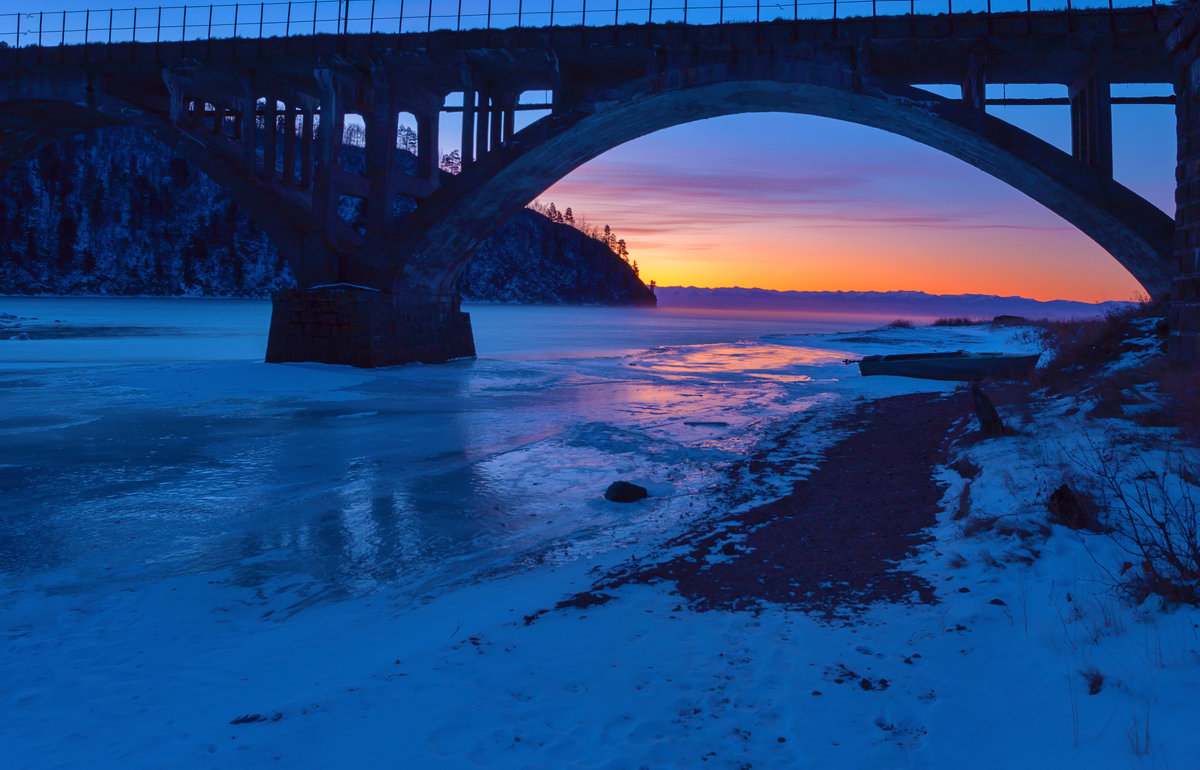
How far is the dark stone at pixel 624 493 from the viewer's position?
297 inches

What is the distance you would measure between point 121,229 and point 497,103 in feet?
436

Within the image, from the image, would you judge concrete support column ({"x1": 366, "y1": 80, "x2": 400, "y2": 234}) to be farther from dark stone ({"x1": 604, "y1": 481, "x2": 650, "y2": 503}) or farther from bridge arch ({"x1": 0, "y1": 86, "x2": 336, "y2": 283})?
dark stone ({"x1": 604, "y1": 481, "x2": 650, "y2": 503})

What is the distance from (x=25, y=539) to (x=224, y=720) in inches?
155

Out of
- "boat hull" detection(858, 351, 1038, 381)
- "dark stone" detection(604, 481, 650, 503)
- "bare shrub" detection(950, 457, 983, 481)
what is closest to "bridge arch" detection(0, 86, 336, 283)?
"boat hull" detection(858, 351, 1038, 381)

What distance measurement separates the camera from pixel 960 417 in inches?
472

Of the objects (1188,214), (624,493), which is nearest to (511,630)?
(624,493)

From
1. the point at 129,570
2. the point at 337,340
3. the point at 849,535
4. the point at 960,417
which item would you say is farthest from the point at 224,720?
the point at 337,340

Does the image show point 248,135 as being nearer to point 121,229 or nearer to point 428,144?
point 428,144

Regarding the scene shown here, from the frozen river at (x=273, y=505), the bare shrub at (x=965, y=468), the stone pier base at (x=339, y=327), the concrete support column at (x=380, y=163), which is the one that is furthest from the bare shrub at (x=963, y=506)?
the concrete support column at (x=380, y=163)

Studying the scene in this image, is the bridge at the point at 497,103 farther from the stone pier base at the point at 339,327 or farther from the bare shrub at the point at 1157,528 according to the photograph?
the bare shrub at the point at 1157,528

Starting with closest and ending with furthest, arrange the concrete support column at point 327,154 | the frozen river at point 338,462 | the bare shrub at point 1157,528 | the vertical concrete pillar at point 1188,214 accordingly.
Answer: the bare shrub at point 1157,528 < the frozen river at point 338,462 < the vertical concrete pillar at point 1188,214 < the concrete support column at point 327,154

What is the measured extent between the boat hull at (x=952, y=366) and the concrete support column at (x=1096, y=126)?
14.6ft

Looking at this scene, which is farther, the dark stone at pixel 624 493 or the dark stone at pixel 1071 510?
the dark stone at pixel 624 493

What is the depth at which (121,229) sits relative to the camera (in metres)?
128
